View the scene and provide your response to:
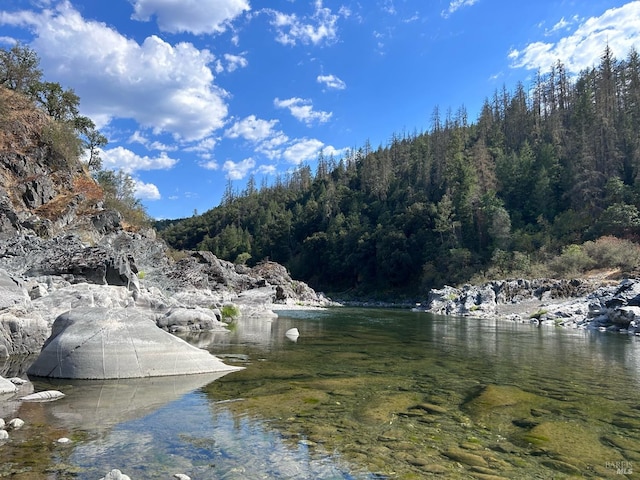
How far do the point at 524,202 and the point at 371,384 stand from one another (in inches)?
2843

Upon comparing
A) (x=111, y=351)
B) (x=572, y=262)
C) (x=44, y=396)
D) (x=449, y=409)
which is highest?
(x=572, y=262)

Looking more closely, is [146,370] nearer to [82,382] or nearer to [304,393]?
[82,382]

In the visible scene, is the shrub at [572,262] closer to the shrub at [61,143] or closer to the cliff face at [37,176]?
the cliff face at [37,176]

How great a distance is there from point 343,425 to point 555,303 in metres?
35.9

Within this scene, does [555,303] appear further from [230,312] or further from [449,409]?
[449,409]

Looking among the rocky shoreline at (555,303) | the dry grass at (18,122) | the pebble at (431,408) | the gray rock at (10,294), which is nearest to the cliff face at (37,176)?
the dry grass at (18,122)

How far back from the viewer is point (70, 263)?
21828 mm

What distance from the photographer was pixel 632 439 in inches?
253

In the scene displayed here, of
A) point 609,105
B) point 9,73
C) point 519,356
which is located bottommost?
point 519,356

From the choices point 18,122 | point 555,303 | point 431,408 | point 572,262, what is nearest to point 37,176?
point 18,122

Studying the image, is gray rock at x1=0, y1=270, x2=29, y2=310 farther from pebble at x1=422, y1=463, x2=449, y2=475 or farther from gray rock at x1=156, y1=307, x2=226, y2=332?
pebble at x1=422, y1=463, x2=449, y2=475

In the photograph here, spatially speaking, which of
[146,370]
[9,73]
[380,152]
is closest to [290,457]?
[146,370]

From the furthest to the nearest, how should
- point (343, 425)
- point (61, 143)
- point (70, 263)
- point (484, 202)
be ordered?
point (484, 202) → point (61, 143) → point (70, 263) → point (343, 425)

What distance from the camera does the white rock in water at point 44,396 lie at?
748cm
